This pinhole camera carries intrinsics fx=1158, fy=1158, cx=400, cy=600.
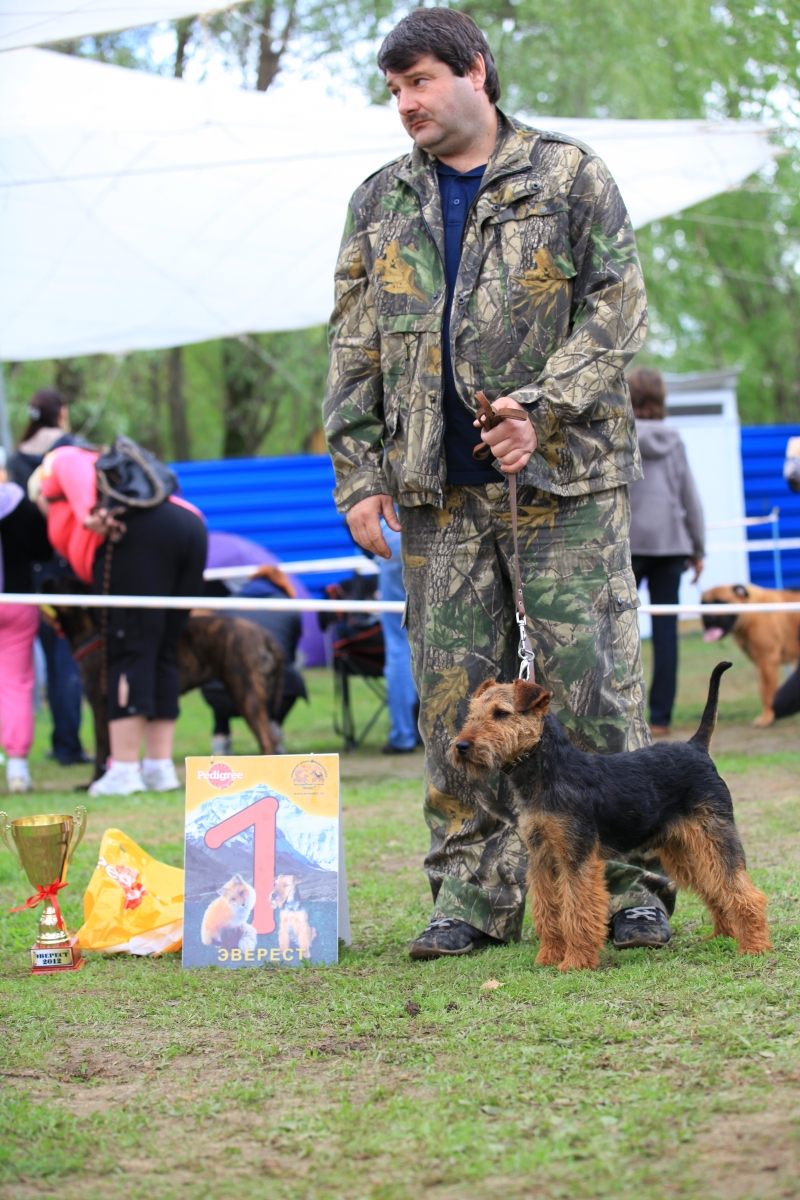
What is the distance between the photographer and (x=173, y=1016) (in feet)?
9.25

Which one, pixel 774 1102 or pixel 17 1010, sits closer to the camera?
pixel 774 1102

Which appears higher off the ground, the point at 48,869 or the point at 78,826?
the point at 78,826

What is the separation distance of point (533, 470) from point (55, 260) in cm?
760

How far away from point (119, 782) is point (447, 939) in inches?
149

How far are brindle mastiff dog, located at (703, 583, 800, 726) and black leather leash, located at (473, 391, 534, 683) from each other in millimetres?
5246

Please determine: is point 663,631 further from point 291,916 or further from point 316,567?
point 291,916

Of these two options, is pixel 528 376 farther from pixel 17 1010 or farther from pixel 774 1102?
pixel 17 1010

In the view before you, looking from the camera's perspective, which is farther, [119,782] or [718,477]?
[718,477]

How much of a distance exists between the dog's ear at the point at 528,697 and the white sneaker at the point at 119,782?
4.14m

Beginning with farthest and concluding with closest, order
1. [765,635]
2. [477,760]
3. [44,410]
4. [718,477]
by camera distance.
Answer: [718,477] → [765,635] → [44,410] → [477,760]

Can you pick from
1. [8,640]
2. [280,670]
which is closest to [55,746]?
[8,640]

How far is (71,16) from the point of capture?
589 centimetres

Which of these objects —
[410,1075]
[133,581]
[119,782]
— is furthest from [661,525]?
[410,1075]

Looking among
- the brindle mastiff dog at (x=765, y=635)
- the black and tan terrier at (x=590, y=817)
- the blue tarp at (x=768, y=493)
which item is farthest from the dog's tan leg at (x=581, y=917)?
the blue tarp at (x=768, y=493)
